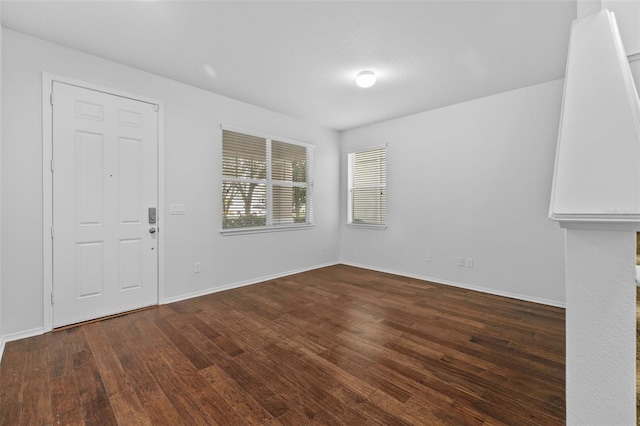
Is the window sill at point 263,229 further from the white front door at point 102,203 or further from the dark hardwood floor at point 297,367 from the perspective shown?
the dark hardwood floor at point 297,367

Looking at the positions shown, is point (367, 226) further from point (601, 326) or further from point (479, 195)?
point (601, 326)

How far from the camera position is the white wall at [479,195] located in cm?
331

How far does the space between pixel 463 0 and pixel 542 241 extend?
112 inches

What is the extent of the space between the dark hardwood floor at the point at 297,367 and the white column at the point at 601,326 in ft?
3.23

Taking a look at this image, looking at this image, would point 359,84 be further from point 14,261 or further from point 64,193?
point 14,261

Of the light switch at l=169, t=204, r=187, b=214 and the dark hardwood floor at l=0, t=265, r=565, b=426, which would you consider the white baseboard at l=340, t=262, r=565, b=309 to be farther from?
the light switch at l=169, t=204, r=187, b=214

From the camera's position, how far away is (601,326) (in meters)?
0.70

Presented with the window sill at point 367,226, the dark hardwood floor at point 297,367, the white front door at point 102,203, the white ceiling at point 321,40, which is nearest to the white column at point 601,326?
the dark hardwood floor at point 297,367

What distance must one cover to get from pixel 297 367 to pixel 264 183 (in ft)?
9.61

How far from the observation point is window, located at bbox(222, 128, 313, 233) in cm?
394

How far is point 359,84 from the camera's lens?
322cm

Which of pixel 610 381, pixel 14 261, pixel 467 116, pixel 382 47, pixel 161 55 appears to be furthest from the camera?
pixel 467 116

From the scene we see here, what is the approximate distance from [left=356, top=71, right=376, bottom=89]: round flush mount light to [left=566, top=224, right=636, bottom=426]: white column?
9.35ft

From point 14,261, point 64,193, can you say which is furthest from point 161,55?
point 14,261
